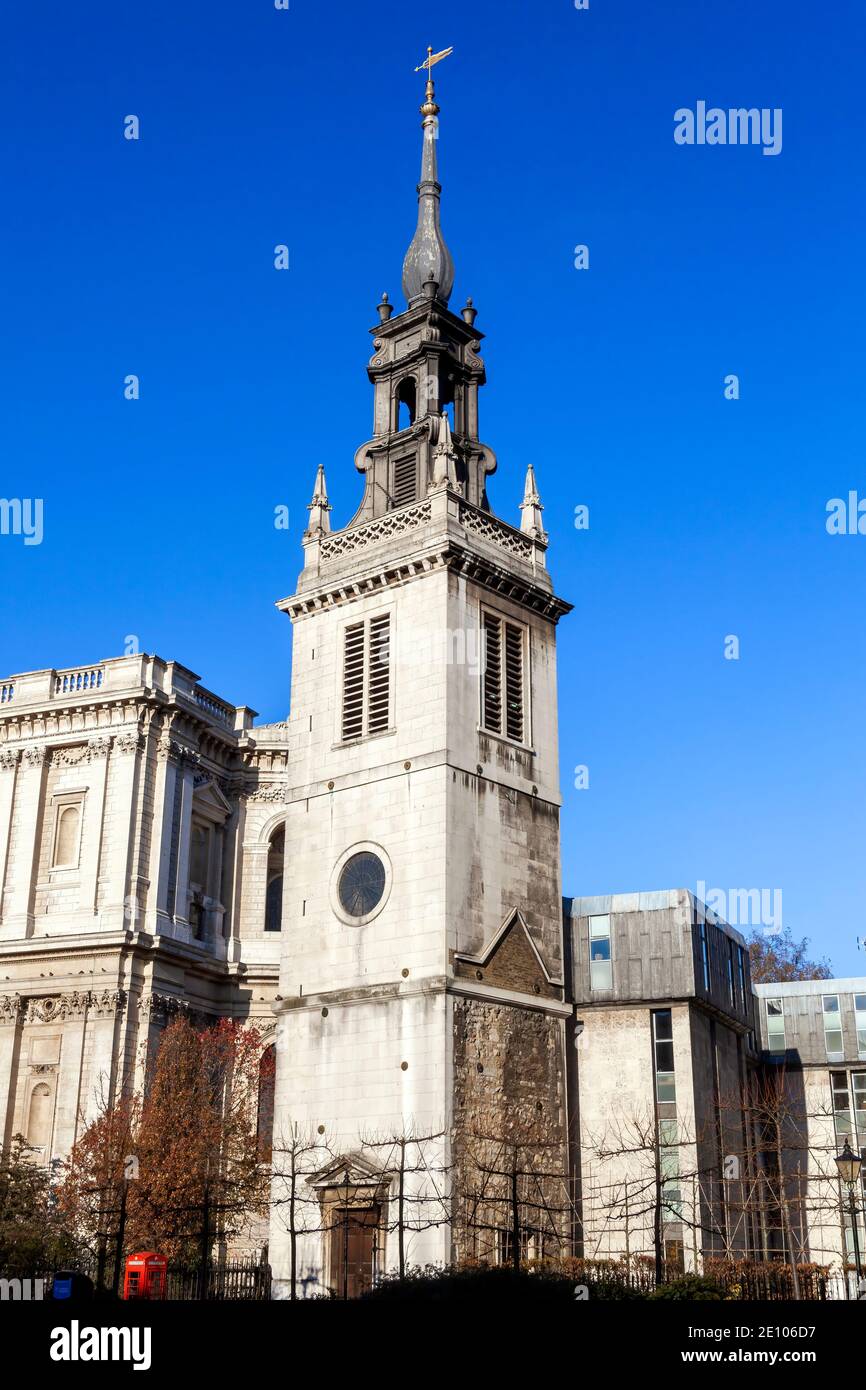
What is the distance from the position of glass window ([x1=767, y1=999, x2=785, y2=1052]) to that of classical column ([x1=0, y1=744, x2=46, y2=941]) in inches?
1130

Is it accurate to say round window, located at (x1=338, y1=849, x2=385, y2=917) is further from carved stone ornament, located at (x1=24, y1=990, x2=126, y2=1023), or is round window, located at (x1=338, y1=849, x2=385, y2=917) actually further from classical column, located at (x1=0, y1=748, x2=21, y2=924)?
classical column, located at (x1=0, y1=748, x2=21, y2=924)

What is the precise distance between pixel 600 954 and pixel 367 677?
36.1 feet

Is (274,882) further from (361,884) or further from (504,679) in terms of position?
(504,679)

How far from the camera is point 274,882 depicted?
61719 millimetres

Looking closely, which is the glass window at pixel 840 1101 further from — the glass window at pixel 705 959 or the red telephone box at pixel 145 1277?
the red telephone box at pixel 145 1277

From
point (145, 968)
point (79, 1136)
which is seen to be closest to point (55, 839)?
point (145, 968)

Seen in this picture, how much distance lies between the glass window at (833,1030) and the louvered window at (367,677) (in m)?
26.1

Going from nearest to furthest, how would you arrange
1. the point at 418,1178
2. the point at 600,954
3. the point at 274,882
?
the point at 418,1178, the point at 600,954, the point at 274,882

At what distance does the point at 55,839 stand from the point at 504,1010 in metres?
22.1

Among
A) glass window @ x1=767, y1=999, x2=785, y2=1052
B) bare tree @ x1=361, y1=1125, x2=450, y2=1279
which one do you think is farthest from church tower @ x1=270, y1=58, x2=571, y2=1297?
glass window @ x1=767, y1=999, x2=785, y2=1052

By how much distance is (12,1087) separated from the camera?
162 ft

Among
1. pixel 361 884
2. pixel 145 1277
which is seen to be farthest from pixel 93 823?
pixel 145 1277

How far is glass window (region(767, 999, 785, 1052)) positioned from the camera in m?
56.7

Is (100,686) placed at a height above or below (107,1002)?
above
